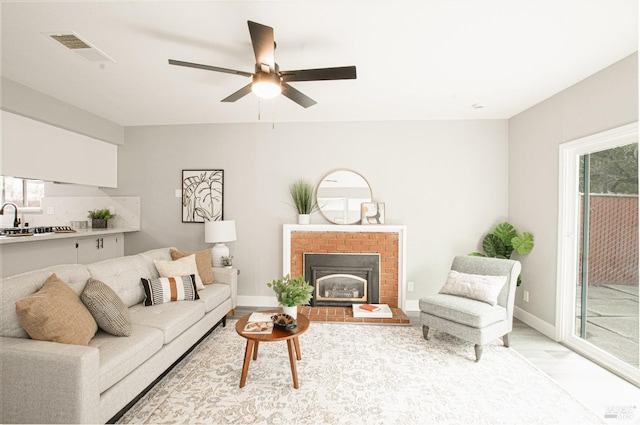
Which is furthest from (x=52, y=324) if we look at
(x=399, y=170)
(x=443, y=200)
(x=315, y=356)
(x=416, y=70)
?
(x=443, y=200)

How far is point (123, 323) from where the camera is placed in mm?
1992

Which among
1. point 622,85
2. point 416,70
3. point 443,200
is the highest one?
point 416,70

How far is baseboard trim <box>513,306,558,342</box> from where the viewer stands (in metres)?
3.08

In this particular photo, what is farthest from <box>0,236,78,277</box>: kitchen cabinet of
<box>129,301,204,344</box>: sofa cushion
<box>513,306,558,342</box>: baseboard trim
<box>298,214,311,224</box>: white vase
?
<box>513,306,558,342</box>: baseboard trim

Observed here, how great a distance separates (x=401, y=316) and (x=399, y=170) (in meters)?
1.92

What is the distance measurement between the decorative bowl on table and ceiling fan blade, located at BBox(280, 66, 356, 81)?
181 centimetres

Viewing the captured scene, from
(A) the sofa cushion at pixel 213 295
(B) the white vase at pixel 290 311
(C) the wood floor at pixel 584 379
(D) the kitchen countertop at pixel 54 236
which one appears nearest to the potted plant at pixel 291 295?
(B) the white vase at pixel 290 311

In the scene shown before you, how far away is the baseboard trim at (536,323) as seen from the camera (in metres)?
3.08

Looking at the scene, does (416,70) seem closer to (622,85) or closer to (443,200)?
(622,85)

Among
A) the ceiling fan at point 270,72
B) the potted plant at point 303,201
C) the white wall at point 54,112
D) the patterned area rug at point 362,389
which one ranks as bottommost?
the patterned area rug at point 362,389

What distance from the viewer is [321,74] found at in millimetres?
1961

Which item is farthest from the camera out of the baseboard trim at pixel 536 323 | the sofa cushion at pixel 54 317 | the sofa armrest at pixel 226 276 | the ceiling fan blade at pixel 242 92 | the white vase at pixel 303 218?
the white vase at pixel 303 218

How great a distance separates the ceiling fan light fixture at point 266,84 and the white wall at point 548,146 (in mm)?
2776

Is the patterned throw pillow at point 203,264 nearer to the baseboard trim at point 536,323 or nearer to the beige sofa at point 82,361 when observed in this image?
the beige sofa at point 82,361
